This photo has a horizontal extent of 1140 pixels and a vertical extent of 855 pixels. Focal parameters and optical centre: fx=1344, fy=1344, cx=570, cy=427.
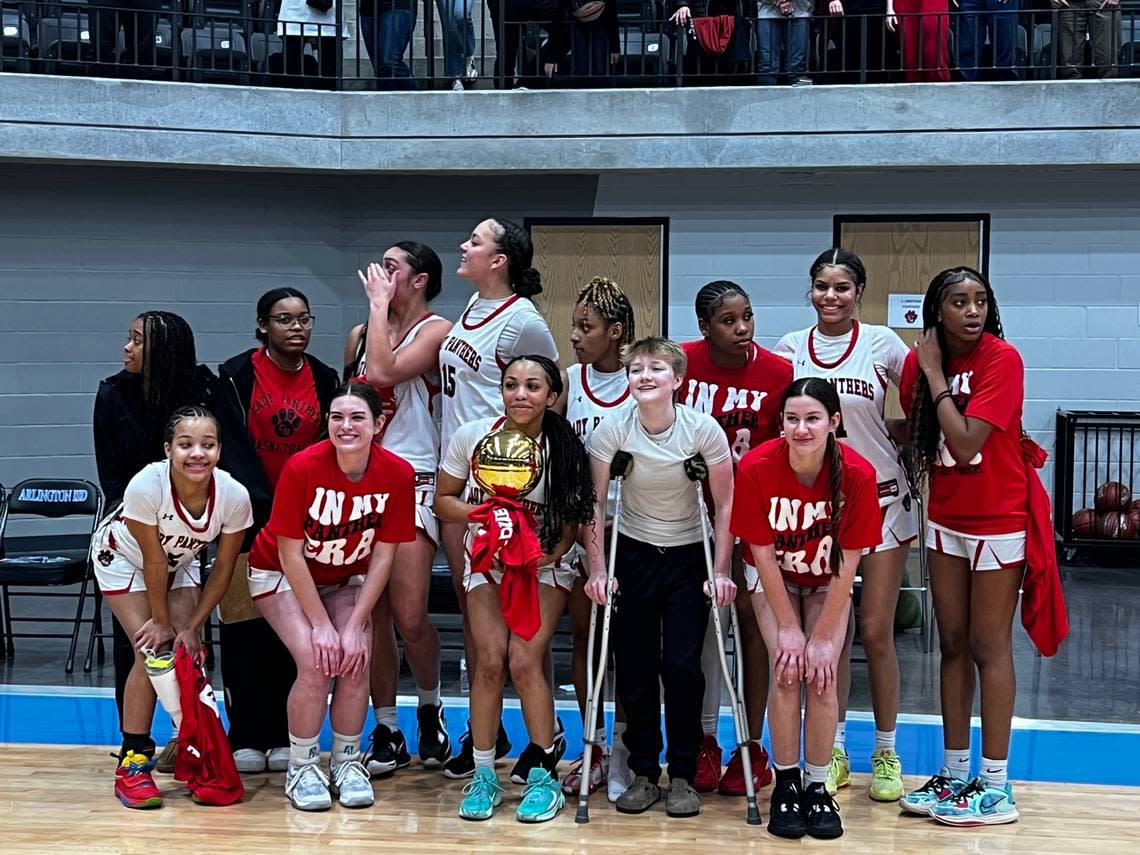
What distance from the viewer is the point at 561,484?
417 centimetres

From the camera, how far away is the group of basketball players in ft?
13.0

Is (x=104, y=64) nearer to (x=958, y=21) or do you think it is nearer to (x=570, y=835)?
(x=958, y=21)

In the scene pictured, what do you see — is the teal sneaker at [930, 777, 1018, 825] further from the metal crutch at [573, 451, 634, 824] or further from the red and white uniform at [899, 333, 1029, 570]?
the metal crutch at [573, 451, 634, 824]

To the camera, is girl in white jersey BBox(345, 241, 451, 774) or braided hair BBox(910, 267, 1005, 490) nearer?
braided hair BBox(910, 267, 1005, 490)

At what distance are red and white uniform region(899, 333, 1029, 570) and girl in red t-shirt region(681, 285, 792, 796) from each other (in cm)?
57

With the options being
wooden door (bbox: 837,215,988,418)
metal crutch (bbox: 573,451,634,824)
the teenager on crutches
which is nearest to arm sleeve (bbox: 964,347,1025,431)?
the teenager on crutches

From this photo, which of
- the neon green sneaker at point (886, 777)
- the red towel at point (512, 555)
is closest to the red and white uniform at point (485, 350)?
the red towel at point (512, 555)

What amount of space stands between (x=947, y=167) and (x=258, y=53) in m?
4.91

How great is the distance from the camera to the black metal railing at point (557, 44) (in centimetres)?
891

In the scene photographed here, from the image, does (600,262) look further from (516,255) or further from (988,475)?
(988,475)

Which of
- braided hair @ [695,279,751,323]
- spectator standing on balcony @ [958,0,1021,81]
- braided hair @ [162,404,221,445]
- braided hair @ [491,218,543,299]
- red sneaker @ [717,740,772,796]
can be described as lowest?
red sneaker @ [717,740,772,796]

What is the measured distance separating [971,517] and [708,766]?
115 cm

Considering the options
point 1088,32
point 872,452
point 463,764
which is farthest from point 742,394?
point 1088,32

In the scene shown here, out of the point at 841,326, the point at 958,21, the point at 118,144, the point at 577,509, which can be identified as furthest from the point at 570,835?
the point at 958,21
